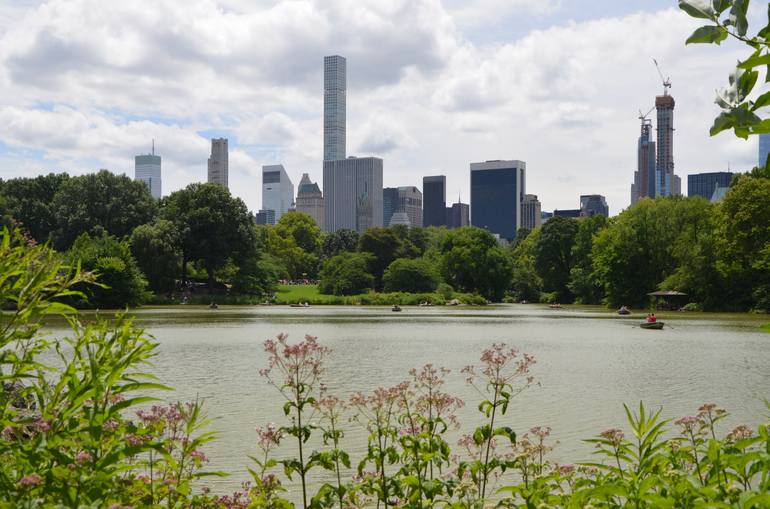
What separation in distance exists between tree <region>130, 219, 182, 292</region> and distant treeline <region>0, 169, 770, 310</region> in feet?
0.39

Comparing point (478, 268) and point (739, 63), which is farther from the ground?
point (478, 268)

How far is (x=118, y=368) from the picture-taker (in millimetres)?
3129

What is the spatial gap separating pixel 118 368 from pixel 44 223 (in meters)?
85.4

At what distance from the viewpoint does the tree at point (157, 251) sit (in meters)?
69.6

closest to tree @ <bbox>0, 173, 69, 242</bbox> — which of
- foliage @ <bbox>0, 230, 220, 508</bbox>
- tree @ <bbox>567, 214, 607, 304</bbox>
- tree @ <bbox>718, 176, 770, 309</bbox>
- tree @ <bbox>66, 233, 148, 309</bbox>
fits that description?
tree @ <bbox>66, 233, 148, 309</bbox>

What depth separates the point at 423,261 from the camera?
92.8 m

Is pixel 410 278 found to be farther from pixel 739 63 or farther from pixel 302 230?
pixel 739 63

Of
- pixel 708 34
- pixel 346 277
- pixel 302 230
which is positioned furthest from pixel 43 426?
pixel 302 230

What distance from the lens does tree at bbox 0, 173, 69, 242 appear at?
78.5 meters

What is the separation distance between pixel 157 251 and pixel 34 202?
66.6 ft

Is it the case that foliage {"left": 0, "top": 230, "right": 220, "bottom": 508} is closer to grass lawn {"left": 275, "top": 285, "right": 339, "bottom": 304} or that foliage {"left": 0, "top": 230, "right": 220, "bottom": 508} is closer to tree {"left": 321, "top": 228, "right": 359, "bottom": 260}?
grass lawn {"left": 275, "top": 285, "right": 339, "bottom": 304}

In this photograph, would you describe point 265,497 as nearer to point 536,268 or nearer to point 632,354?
point 632,354

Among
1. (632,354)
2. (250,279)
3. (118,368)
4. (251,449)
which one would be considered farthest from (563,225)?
(118,368)

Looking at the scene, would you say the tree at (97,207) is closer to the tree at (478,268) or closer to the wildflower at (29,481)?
the tree at (478,268)
